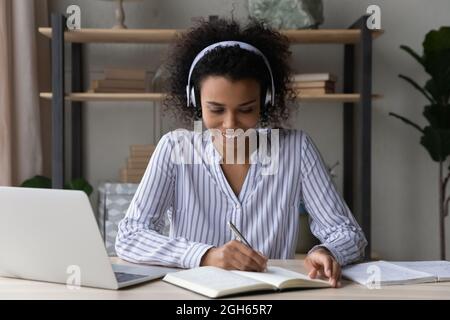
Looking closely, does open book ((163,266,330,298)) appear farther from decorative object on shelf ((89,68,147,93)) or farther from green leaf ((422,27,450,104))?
green leaf ((422,27,450,104))

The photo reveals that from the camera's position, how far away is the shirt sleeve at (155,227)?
4.68 ft

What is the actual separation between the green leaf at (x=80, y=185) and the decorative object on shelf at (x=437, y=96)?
1490 mm

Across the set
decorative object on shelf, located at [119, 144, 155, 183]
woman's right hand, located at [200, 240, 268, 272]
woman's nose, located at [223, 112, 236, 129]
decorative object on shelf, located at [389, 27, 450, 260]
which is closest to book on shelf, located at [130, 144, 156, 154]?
decorative object on shelf, located at [119, 144, 155, 183]

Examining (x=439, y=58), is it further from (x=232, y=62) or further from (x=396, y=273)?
(x=396, y=273)

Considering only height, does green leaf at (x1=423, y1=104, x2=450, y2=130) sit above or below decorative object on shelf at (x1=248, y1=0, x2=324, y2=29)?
below

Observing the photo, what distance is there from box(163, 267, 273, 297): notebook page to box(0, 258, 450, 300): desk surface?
0.04 feet

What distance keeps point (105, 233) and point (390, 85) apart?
1.59 m

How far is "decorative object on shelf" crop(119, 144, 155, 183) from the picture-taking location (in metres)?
3.07

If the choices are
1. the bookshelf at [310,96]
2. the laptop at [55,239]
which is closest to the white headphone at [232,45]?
the laptop at [55,239]

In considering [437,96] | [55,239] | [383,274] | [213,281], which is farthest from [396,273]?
[437,96]

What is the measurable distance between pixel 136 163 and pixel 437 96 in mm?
1448

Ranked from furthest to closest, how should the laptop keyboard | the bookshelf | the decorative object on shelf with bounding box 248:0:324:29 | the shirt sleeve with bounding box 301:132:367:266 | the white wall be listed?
the white wall < the decorative object on shelf with bounding box 248:0:324:29 < the bookshelf < the shirt sleeve with bounding box 301:132:367:266 < the laptop keyboard

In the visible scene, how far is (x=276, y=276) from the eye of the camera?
4.04 feet
